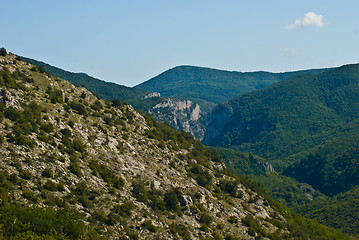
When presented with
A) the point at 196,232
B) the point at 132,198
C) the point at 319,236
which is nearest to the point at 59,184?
the point at 132,198

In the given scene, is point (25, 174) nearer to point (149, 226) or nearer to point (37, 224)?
point (37, 224)

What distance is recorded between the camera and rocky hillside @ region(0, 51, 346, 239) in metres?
41.3

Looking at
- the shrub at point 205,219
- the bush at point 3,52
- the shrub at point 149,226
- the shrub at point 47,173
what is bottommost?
the shrub at point 205,219

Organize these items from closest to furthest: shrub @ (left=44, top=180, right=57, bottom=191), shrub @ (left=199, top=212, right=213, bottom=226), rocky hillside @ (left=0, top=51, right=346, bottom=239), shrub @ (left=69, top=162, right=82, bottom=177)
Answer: rocky hillside @ (left=0, top=51, right=346, bottom=239) < shrub @ (left=44, top=180, right=57, bottom=191) < shrub @ (left=69, top=162, right=82, bottom=177) < shrub @ (left=199, top=212, right=213, bottom=226)

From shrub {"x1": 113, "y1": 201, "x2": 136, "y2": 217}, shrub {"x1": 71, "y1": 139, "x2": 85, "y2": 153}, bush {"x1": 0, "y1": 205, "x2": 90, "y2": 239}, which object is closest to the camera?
bush {"x1": 0, "y1": 205, "x2": 90, "y2": 239}

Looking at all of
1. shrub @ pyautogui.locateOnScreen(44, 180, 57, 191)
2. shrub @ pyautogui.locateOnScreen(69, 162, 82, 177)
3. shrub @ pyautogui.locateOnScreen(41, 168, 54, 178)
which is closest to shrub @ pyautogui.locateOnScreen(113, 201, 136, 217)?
shrub @ pyautogui.locateOnScreen(69, 162, 82, 177)

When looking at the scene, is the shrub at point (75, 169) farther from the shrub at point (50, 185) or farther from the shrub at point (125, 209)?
the shrub at point (125, 209)

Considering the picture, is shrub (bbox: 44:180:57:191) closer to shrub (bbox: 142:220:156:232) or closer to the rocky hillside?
the rocky hillside

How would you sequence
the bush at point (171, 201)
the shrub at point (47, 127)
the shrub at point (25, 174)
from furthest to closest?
the bush at point (171, 201) < the shrub at point (47, 127) < the shrub at point (25, 174)

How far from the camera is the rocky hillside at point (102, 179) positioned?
4134 centimetres

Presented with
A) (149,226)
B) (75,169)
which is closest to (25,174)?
(75,169)

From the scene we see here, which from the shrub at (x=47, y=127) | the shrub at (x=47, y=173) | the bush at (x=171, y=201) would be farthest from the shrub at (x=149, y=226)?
the shrub at (x=47, y=127)

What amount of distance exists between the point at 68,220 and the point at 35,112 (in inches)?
867

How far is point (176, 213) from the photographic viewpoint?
56.0 m
